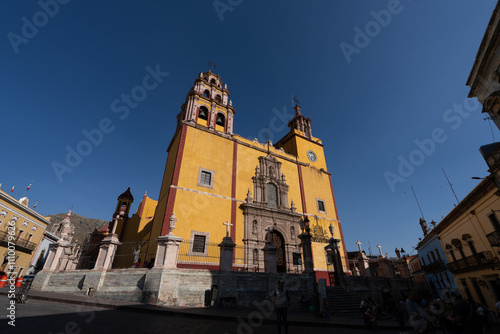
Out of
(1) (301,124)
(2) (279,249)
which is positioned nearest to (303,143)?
(1) (301,124)

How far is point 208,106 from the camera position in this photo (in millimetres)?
22391

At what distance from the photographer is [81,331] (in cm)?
483

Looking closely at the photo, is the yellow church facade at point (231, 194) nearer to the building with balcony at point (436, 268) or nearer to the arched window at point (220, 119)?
the arched window at point (220, 119)

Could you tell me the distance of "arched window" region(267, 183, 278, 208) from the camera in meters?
20.5

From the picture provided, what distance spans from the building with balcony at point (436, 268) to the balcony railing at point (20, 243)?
41.1 meters

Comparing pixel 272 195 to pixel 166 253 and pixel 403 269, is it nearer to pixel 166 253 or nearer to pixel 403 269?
pixel 166 253

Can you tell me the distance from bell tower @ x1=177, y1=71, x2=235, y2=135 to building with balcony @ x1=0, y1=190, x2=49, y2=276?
59.5ft

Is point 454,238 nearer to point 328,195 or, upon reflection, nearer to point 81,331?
point 328,195

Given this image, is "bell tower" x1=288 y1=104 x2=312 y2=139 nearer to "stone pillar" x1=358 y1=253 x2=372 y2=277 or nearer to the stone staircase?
"stone pillar" x1=358 y1=253 x2=372 y2=277

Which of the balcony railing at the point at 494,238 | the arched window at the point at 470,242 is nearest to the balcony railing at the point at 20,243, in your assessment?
the balcony railing at the point at 494,238

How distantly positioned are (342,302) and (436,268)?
798 inches

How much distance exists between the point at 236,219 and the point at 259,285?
7.50 metres

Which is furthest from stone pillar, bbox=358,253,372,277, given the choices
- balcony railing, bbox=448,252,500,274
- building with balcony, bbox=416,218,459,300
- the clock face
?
the clock face

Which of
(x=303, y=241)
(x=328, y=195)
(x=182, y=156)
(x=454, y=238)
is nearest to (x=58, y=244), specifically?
(x=182, y=156)
